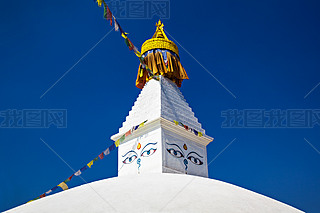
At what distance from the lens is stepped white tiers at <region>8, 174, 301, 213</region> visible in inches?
156

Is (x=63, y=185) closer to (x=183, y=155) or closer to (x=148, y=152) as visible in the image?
(x=148, y=152)

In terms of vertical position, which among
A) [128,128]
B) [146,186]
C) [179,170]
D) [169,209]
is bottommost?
[169,209]

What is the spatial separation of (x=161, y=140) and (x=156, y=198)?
2.78 meters

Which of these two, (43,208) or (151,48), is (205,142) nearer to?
(151,48)

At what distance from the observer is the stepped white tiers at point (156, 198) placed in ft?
13.0

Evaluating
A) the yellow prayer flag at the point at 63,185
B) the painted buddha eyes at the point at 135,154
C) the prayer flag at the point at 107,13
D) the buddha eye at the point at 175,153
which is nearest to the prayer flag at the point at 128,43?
the prayer flag at the point at 107,13

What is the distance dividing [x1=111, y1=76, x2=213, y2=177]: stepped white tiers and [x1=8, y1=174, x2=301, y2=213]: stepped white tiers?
1687 mm

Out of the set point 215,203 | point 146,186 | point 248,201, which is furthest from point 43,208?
point 248,201

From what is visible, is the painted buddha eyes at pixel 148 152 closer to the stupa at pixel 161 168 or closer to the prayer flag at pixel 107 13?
the stupa at pixel 161 168

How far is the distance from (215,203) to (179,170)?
2.73 metres

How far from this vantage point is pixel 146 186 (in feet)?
15.3

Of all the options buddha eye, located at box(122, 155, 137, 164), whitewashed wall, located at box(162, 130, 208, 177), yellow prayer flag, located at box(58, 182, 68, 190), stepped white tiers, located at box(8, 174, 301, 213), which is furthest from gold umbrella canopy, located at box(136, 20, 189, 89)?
stepped white tiers, located at box(8, 174, 301, 213)

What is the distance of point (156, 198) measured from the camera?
4.16 metres

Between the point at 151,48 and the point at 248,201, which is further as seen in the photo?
the point at 151,48
